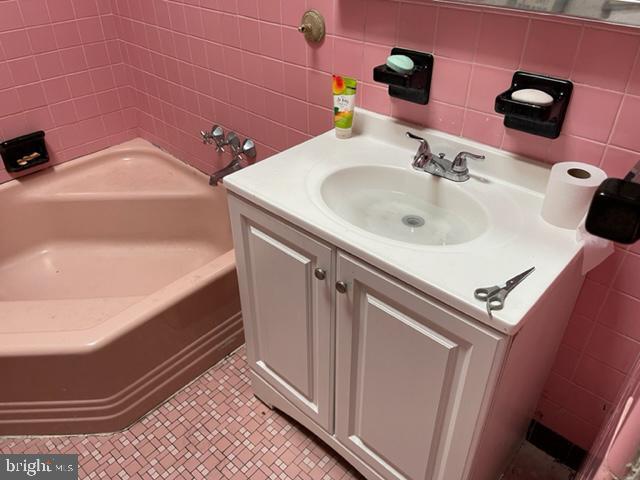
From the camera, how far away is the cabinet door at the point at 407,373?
88cm

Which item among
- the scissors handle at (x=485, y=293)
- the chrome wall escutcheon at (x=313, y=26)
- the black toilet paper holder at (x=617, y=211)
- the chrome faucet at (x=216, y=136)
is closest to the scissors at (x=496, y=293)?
the scissors handle at (x=485, y=293)

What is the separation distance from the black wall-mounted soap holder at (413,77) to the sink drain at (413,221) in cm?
27

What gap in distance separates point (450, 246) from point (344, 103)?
20.4 inches

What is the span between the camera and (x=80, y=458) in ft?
4.82

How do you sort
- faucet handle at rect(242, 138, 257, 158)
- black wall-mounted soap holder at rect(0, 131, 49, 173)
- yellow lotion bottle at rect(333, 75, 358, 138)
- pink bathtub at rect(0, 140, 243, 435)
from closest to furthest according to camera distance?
yellow lotion bottle at rect(333, 75, 358, 138) < pink bathtub at rect(0, 140, 243, 435) < faucet handle at rect(242, 138, 257, 158) < black wall-mounted soap holder at rect(0, 131, 49, 173)

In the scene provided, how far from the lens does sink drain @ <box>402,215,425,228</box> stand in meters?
1.15

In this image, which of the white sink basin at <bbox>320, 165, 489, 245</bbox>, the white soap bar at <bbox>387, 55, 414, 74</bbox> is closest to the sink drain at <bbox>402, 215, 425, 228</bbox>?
the white sink basin at <bbox>320, 165, 489, 245</bbox>

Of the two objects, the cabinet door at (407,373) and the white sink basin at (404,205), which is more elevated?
the white sink basin at (404,205)

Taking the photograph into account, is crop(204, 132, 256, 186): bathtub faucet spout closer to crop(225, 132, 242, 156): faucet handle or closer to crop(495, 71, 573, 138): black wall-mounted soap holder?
crop(225, 132, 242, 156): faucet handle

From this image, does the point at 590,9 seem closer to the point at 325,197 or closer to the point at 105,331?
the point at 325,197

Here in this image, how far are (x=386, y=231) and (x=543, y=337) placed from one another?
393mm

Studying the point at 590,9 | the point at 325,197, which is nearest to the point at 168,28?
the point at 325,197

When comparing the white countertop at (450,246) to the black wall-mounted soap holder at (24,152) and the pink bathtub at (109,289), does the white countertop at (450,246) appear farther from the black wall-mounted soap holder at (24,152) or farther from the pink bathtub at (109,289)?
the black wall-mounted soap holder at (24,152)

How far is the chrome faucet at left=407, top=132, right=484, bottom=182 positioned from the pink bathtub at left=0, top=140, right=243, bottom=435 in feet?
2.42
